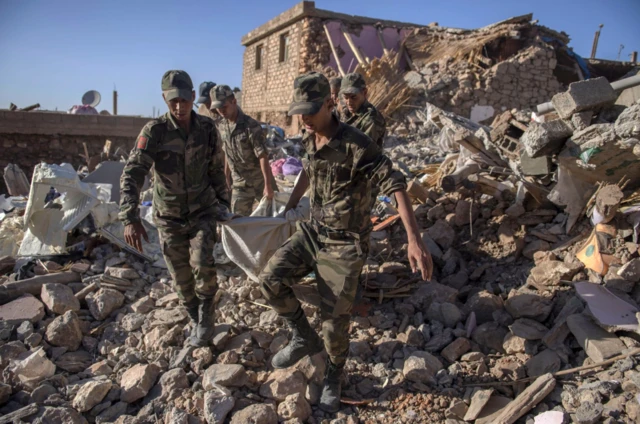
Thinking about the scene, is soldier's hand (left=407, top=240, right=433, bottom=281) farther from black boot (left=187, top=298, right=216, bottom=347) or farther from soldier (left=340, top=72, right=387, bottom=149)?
soldier (left=340, top=72, right=387, bottom=149)

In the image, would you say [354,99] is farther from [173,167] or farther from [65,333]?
[65,333]

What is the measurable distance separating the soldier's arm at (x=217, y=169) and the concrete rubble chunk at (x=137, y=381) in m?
1.29

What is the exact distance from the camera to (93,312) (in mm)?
3695

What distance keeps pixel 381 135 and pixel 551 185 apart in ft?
6.33

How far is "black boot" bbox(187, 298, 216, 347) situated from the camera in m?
3.10

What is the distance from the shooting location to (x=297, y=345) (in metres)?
2.73

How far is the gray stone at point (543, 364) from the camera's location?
274 cm

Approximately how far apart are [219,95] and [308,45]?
34.0 ft

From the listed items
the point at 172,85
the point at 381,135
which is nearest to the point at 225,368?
the point at 172,85

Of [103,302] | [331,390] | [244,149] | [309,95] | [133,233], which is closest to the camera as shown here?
[309,95]

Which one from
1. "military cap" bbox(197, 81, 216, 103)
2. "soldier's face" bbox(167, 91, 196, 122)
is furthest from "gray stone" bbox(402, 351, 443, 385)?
"military cap" bbox(197, 81, 216, 103)

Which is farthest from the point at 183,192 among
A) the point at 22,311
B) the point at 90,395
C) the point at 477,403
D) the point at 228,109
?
the point at 477,403

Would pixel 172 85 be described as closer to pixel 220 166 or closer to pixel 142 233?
pixel 220 166

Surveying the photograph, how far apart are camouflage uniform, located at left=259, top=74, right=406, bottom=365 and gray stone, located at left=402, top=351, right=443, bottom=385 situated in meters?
0.48
